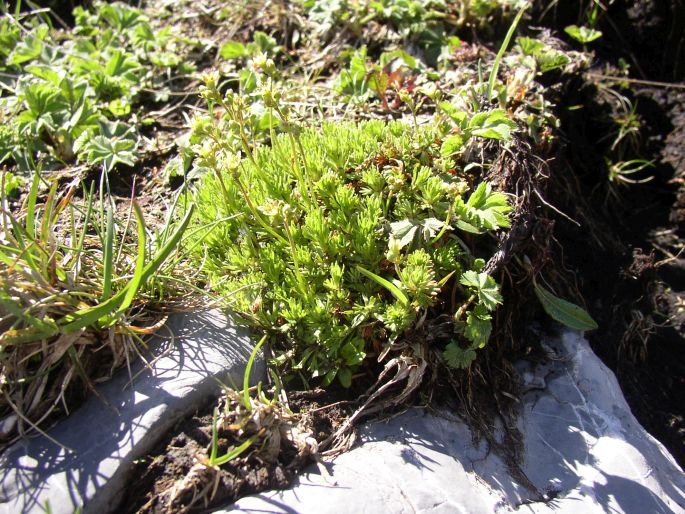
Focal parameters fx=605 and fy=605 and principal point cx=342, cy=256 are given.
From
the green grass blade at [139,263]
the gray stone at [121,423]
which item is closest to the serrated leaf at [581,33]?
the gray stone at [121,423]

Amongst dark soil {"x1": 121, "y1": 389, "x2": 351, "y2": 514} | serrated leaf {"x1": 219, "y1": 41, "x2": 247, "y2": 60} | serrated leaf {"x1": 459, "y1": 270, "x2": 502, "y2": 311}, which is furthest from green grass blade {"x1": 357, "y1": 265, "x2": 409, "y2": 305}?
serrated leaf {"x1": 219, "y1": 41, "x2": 247, "y2": 60}

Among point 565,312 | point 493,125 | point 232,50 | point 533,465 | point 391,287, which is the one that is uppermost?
point 232,50

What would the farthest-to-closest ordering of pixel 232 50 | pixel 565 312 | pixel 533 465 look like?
pixel 232 50 < pixel 565 312 < pixel 533 465

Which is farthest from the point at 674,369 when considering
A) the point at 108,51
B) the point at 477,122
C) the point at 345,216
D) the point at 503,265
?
the point at 108,51

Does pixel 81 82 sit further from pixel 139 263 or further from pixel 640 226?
pixel 640 226

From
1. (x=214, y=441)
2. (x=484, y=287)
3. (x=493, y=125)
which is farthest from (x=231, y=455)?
(x=493, y=125)

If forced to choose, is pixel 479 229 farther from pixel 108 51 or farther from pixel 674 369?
pixel 108 51
